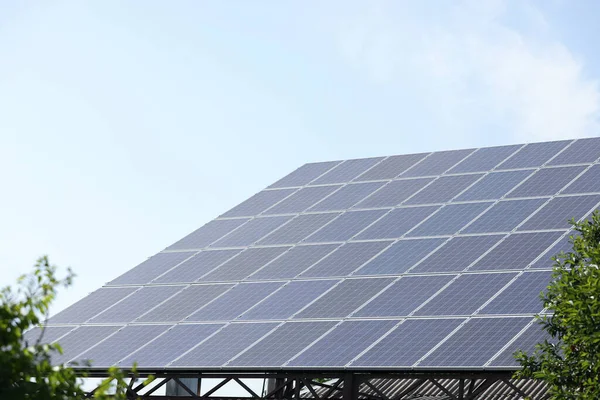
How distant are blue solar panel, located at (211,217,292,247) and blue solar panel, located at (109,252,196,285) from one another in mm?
1204

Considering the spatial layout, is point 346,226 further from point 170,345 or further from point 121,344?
point 121,344

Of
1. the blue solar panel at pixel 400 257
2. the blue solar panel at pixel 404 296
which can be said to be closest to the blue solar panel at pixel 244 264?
the blue solar panel at pixel 400 257

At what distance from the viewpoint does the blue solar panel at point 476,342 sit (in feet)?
61.5

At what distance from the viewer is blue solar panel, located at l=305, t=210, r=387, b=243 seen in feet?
89.8

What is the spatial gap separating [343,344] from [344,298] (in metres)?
2.42

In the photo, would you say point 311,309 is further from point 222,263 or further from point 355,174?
point 355,174

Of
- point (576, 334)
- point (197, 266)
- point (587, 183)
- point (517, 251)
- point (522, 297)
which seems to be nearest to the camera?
point (576, 334)

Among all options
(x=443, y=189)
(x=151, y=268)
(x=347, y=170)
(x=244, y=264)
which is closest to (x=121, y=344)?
(x=244, y=264)

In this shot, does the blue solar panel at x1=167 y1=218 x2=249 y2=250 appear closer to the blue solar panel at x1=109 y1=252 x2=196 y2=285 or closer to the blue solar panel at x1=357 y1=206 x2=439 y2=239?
the blue solar panel at x1=109 y1=252 x2=196 y2=285

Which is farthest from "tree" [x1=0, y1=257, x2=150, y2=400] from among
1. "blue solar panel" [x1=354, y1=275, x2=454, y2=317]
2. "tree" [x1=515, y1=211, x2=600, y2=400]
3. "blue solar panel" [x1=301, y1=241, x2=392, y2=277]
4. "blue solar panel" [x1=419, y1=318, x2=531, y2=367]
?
"blue solar panel" [x1=301, y1=241, x2=392, y2=277]

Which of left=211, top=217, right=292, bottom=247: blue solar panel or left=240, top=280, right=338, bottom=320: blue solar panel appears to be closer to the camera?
left=240, top=280, right=338, bottom=320: blue solar panel

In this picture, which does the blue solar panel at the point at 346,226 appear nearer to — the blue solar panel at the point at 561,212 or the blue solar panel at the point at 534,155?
the blue solar panel at the point at 534,155

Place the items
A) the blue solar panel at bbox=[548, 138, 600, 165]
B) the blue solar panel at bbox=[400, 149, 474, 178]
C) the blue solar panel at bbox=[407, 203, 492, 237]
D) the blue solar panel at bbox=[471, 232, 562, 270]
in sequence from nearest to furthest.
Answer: the blue solar panel at bbox=[471, 232, 562, 270], the blue solar panel at bbox=[407, 203, 492, 237], the blue solar panel at bbox=[548, 138, 600, 165], the blue solar panel at bbox=[400, 149, 474, 178]

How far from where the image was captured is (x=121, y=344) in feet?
79.3
